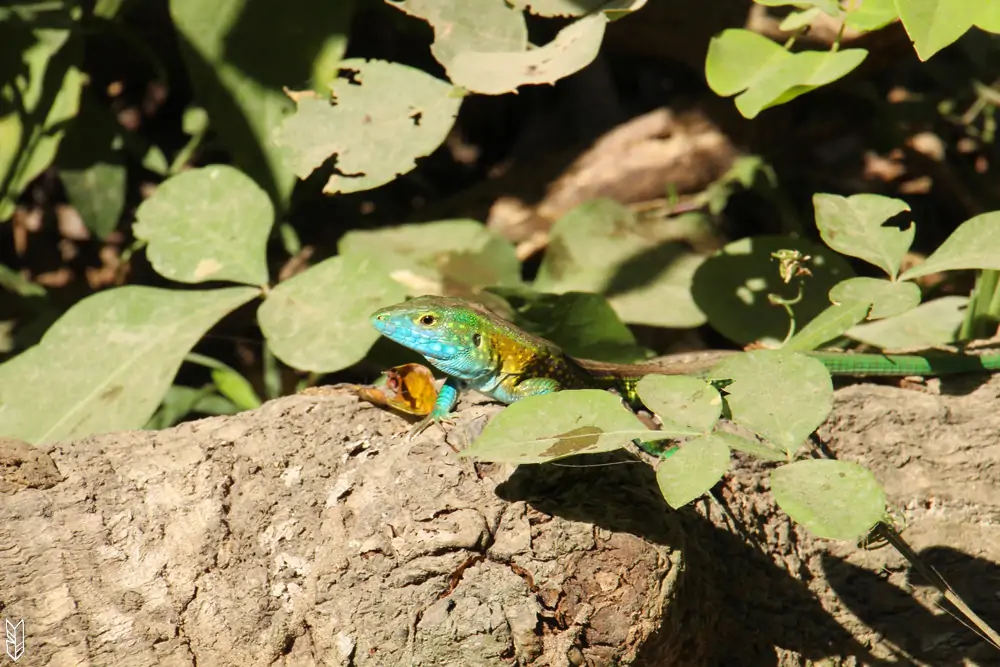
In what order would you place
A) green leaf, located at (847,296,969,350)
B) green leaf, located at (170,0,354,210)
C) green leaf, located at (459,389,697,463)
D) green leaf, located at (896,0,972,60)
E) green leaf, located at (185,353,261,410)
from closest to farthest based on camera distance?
green leaf, located at (459,389,697,463) < green leaf, located at (896,0,972,60) < green leaf, located at (847,296,969,350) < green leaf, located at (185,353,261,410) < green leaf, located at (170,0,354,210)

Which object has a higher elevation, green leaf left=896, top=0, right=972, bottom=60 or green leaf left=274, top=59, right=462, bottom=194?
green leaf left=896, top=0, right=972, bottom=60

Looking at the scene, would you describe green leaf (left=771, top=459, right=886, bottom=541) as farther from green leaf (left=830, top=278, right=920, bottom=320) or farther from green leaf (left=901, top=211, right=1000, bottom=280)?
green leaf (left=901, top=211, right=1000, bottom=280)

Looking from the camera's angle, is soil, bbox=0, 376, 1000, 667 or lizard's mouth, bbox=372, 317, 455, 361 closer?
soil, bbox=0, 376, 1000, 667

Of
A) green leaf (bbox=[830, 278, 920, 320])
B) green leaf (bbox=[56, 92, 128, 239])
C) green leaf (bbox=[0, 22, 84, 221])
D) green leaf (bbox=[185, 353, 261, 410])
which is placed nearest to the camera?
green leaf (bbox=[830, 278, 920, 320])

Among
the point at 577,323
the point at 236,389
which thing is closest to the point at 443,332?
the point at 577,323

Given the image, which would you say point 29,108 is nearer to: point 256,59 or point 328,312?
point 256,59

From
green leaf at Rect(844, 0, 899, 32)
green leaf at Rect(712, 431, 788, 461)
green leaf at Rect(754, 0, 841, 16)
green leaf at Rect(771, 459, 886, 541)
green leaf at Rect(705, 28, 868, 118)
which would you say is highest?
green leaf at Rect(754, 0, 841, 16)

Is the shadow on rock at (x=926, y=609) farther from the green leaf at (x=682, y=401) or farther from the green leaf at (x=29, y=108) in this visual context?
the green leaf at (x=29, y=108)

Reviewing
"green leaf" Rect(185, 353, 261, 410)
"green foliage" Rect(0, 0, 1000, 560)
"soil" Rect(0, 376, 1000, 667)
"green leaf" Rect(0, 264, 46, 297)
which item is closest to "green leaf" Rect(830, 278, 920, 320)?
"green foliage" Rect(0, 0, 1000, 560)
